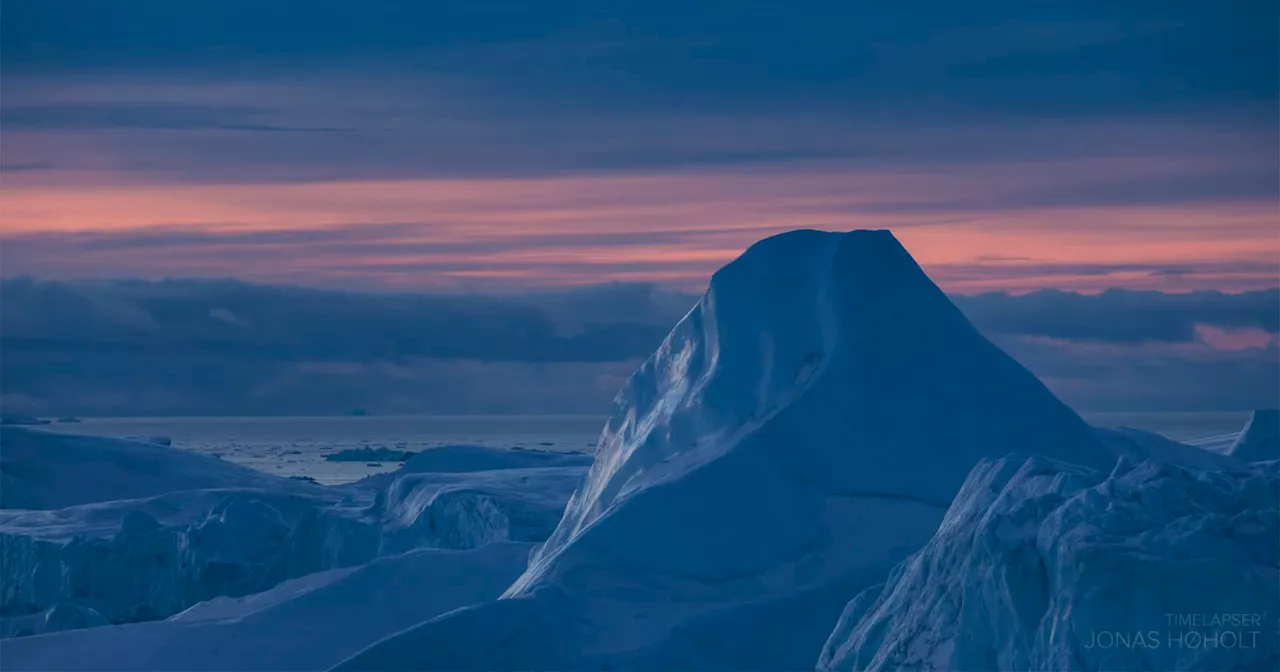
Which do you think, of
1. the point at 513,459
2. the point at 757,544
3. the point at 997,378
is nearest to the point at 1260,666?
the point at 757,544

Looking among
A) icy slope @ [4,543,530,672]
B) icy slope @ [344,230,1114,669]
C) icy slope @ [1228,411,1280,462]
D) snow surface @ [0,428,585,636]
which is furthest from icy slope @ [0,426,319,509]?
icy slope @ [344,230,1114,669]

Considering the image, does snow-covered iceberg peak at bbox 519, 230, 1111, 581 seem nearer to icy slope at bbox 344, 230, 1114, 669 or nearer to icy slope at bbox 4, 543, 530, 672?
icy slope at bbox 344, 230, 1114, 669

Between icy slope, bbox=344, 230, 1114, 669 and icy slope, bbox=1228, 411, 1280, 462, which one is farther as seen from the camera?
icy slope, bbox=1228, 411, 1280, 462

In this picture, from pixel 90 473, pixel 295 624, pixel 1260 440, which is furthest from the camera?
pixel 90 473

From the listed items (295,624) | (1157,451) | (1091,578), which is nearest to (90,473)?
(295,624)

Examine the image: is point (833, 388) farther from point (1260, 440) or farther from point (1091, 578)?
point (1260, 440)

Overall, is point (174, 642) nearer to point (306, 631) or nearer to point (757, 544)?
point (306, 631)
